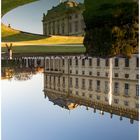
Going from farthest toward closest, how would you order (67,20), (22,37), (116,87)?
(67,20), (22,37), (116,87)

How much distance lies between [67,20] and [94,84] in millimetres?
3077

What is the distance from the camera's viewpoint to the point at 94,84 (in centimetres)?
607

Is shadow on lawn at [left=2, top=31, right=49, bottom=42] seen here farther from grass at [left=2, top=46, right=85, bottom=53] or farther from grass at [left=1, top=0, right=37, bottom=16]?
grass at [left=1, top=0, right=37, bottom=16]

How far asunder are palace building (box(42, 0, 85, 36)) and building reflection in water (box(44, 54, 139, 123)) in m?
0.78

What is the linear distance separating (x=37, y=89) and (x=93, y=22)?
2.58 m

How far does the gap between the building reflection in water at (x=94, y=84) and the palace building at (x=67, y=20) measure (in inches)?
30.7

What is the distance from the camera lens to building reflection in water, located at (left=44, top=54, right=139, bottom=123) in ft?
16.6

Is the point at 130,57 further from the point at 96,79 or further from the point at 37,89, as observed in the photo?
the point at 37,89

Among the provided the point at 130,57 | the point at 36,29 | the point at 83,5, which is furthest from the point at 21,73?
the point at 83,5

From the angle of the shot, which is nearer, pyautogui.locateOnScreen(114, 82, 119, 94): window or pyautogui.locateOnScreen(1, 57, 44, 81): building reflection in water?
pyautogui.locateOnScreen(114, 82, 119, 94): window

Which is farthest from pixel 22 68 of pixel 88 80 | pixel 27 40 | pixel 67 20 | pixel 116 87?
pixel 67 20

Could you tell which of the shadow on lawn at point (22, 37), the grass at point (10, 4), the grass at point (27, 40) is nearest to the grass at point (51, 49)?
the grass at point (27, 40)

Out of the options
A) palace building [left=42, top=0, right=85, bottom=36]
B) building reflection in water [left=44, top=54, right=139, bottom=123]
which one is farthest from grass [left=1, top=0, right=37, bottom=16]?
building reflection in water [left=44, top=54, right=139, bottom=123]

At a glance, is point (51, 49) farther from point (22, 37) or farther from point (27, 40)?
point (22, 37)
